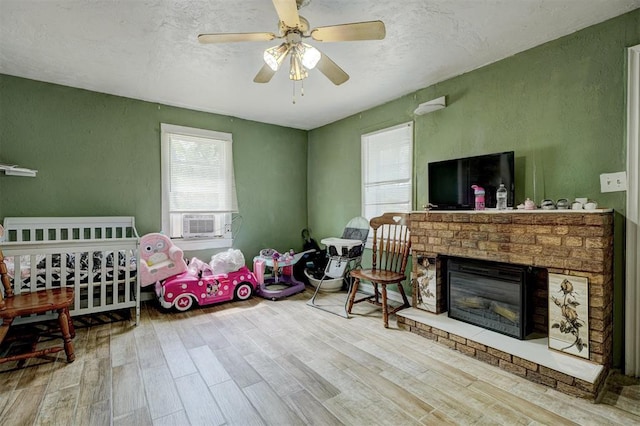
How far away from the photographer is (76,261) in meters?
2.69

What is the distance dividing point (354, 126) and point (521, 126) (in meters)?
2.15

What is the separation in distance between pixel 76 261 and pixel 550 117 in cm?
430

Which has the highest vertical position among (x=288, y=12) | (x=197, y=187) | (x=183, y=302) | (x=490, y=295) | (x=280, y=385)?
(x=288, y=12)

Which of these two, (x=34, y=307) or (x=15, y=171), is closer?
(x=34, y=307)

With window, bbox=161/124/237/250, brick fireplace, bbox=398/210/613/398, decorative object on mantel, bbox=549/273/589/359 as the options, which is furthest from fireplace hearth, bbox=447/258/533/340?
window, bbox=161/124/237/250

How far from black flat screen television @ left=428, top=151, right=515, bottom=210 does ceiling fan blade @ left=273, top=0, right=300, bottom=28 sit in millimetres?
1937

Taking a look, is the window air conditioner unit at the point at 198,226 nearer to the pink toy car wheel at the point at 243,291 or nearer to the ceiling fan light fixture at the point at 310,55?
the pink toy car wheel at the point at 243,291

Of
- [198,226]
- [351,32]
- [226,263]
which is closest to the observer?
[351,32]

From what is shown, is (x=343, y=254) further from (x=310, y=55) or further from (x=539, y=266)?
(x=310, y=55)

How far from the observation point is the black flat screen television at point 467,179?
2.49 meters

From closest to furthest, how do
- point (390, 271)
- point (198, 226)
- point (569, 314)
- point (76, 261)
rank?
1. point (569, 314)
2. point (76, 261)
3. point (390, 271)
4. point (198, 226)

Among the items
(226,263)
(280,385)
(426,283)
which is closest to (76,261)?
(226,263)

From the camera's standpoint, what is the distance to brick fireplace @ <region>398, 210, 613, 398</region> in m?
1.84

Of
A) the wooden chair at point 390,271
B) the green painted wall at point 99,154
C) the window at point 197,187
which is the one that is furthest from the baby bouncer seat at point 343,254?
the window at point 197,187
